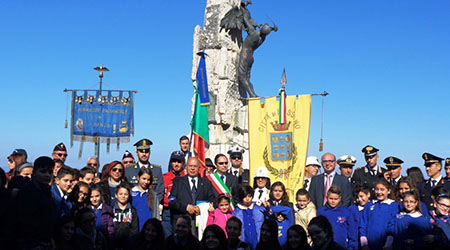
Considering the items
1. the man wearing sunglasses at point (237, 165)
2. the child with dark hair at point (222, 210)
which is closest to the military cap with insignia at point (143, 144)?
the man wearing sunglasses at point (237, 165)

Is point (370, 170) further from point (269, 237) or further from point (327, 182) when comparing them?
point (269, 237)

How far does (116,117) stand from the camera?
13047mm

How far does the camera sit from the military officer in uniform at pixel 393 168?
698 centimetres

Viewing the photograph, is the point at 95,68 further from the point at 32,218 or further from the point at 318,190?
the point at 32,218

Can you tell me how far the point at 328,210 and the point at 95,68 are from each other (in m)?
9.05

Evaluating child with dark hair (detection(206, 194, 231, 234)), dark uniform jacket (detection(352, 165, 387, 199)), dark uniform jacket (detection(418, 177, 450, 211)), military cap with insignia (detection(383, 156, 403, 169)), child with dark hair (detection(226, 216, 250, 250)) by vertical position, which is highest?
military cap with insignia (detection(383, 156, 403, 169))

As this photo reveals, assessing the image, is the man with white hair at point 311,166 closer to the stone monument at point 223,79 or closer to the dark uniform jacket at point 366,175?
the dark uniform jacket at point 366,175

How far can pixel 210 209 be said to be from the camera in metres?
6.01

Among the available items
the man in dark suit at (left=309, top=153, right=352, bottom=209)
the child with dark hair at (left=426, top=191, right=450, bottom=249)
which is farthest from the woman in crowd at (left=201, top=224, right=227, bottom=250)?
the man in dark suit at (left=309, top=153, right=352, bottom=209)

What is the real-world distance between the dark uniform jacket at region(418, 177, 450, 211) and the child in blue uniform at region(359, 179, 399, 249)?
1126 mm

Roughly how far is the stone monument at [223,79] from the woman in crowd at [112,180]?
795 cm

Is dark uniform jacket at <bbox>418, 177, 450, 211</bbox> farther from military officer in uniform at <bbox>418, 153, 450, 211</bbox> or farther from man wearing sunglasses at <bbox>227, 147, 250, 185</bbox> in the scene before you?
man wearing sunglasses at <bbox>227, 147, 250, 185</bbox>

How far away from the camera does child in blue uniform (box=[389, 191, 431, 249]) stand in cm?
512

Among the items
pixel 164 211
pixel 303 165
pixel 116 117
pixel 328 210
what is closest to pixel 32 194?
pixel 164 211
